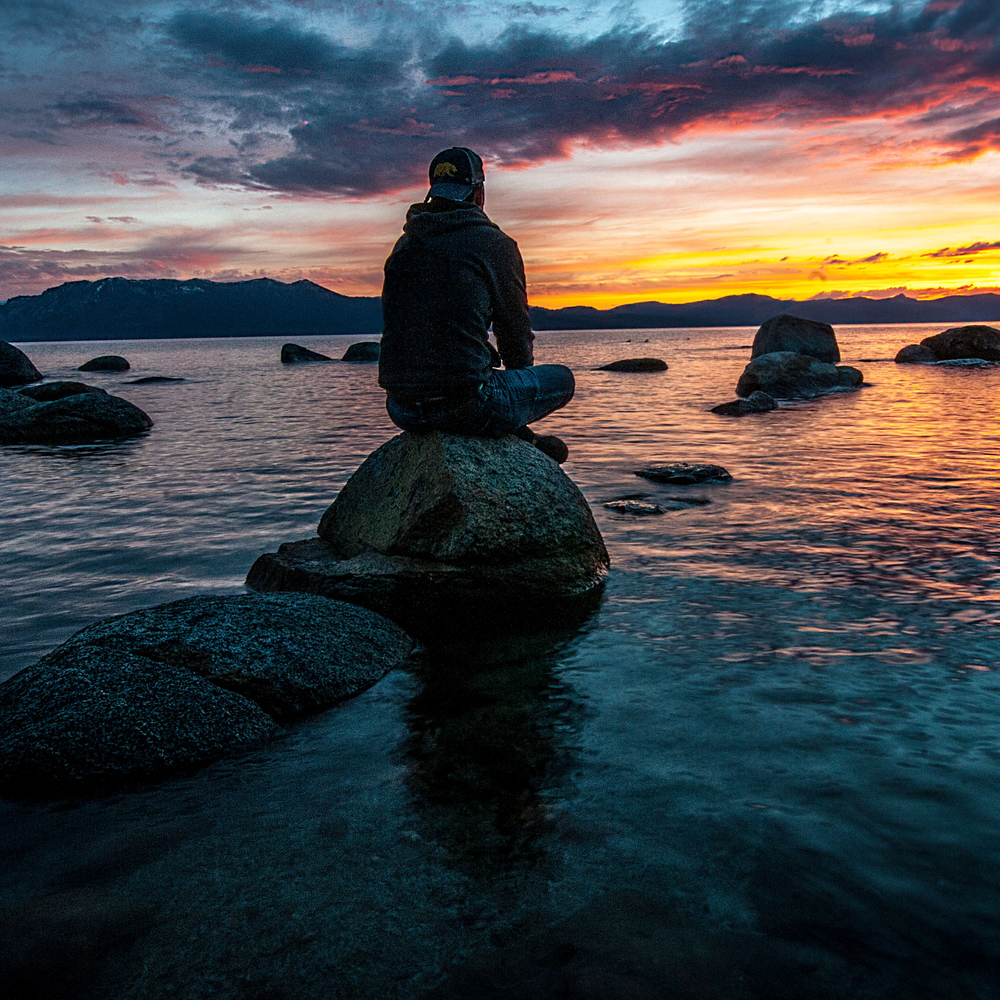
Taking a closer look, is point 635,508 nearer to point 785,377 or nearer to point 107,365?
point 785,377

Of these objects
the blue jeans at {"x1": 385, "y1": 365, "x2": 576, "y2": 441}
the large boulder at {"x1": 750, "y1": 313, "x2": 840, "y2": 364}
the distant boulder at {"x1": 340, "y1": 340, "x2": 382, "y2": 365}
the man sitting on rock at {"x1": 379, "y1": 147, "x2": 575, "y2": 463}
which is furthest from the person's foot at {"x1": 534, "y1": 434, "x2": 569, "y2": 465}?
the distant boulder at {"x1": 340, "y1": 340, "x2": 382, "y2": 365}

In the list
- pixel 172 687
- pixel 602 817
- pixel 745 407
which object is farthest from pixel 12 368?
pixel 602 817

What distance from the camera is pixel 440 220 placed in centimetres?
543

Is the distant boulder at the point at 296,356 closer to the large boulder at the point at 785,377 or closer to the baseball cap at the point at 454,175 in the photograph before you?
the large boulder at the point at 785,377

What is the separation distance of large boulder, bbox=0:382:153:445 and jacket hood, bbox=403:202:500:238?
1347 centimetres

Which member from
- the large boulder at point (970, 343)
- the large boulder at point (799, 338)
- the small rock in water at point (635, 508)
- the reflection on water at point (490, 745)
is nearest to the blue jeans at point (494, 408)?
the reflection on water at point (490, 745)

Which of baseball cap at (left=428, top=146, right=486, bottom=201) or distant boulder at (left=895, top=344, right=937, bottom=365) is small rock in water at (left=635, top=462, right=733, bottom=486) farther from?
distant boulder at (left=895, top=344, right=937, bottom=365)

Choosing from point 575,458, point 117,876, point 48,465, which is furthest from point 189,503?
point 117,876

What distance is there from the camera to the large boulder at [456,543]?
5234mm

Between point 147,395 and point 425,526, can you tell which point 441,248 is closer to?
point 425,526

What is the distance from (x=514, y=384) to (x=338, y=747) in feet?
11.0

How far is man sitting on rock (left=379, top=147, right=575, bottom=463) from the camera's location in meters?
5.45

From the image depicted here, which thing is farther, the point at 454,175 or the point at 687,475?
the point at 687,475

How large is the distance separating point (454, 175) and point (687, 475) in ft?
19.3
